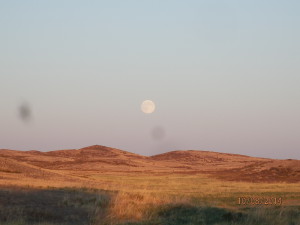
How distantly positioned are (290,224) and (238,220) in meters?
2.05

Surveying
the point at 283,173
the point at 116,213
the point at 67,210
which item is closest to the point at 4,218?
Result: the point at 67,210

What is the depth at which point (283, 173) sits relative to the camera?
192 ft

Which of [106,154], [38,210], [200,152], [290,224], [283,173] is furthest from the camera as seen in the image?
[200,152]

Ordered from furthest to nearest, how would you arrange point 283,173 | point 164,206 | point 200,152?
1. point 200,152
2. point 283,173
3. point 164,206

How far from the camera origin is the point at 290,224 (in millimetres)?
17344

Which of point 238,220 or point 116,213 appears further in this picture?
point 116,213

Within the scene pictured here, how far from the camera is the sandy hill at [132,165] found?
4755cm

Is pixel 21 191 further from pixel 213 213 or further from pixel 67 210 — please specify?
pixel 213 213

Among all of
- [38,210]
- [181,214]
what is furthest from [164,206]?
[38,210]

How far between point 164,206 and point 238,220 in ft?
12.0

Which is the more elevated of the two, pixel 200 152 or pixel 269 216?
pixel 200 152

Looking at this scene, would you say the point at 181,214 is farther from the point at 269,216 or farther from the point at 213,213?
the point at 269,216

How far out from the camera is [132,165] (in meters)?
103

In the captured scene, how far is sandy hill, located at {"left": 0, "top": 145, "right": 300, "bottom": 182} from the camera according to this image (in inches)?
1872
